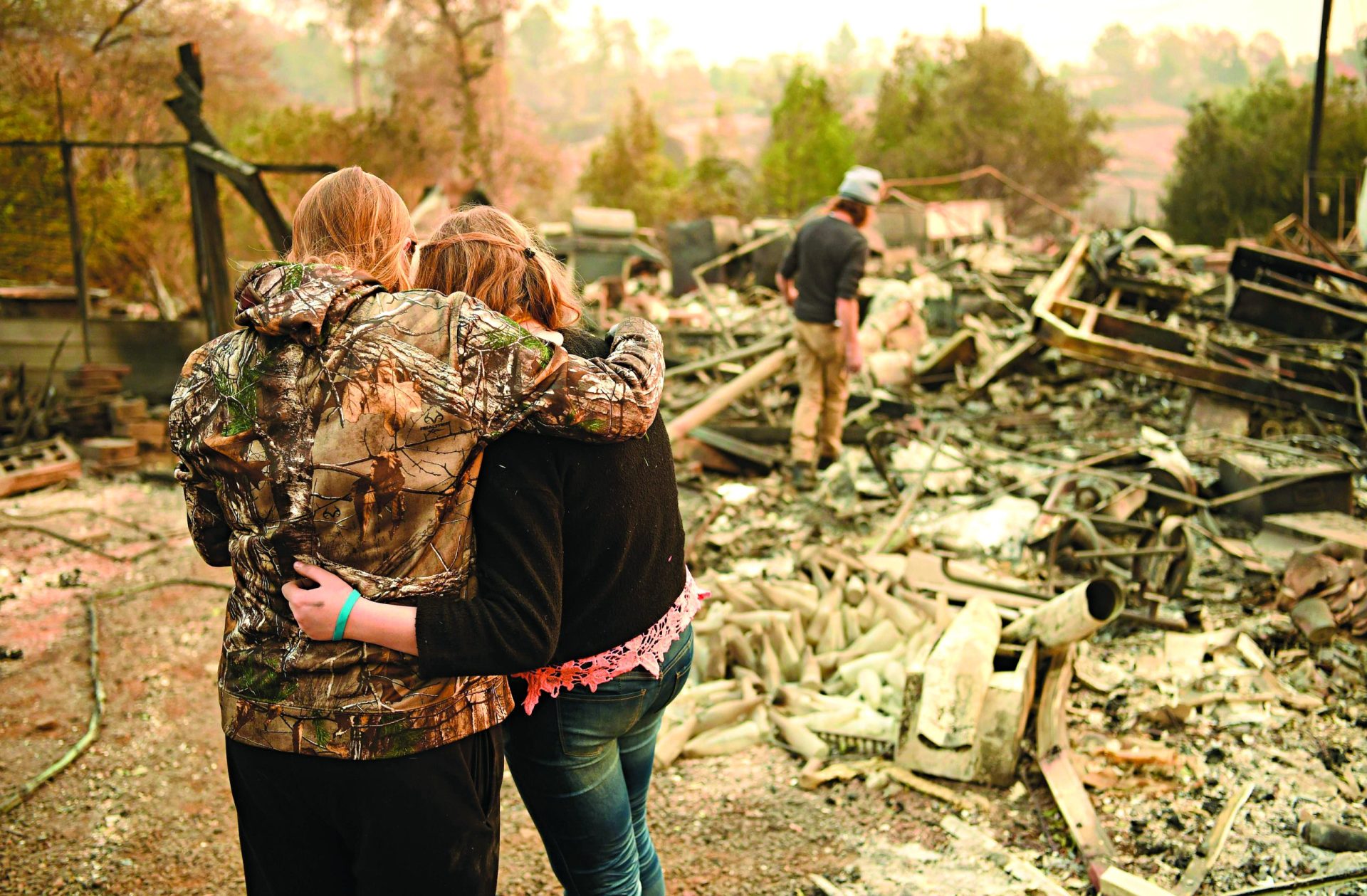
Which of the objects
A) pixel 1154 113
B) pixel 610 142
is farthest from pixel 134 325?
pixel 1154 113

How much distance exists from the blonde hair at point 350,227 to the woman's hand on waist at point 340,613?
0.50 m

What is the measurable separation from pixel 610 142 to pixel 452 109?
5.37 meters

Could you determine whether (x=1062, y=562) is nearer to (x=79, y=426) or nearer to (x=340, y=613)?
(x=340, y=613)

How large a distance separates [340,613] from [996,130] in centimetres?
3404

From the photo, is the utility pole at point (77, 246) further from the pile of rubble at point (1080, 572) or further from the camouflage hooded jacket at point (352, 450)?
the camouflage hooded jacket at point (352, 450)

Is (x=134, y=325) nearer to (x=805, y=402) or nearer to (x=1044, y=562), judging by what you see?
(x=805, y=402)

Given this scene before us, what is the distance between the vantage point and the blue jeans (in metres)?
1.78

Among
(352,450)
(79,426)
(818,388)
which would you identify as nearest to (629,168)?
(79,426)

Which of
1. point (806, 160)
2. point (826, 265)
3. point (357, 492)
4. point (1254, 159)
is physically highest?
point (806, 160)

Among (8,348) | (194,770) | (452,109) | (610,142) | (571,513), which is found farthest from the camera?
(610,142)

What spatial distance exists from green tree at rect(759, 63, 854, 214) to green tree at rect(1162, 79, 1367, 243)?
9.47m

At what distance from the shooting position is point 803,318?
7.18 metres

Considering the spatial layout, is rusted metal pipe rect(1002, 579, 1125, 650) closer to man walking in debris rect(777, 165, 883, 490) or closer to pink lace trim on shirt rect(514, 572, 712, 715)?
pink lace trim on shirt rect(514, 572, 712, 715)

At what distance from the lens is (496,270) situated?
1.67 meters
